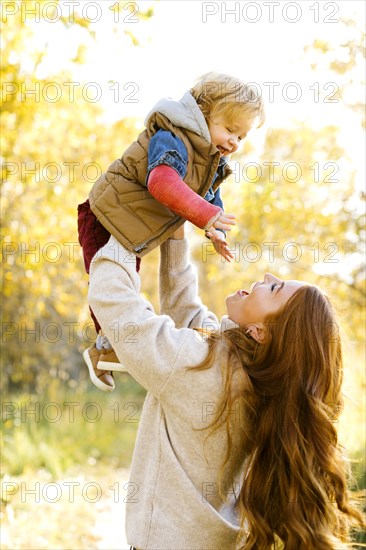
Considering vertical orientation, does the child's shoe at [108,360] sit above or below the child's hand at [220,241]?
below

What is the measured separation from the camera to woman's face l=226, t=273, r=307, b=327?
241 centimetres

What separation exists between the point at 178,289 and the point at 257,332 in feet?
1.61

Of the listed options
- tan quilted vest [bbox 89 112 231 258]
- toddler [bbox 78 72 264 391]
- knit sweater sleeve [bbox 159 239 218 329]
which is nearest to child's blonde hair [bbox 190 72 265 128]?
toddler [bbox 78 72 264 391]

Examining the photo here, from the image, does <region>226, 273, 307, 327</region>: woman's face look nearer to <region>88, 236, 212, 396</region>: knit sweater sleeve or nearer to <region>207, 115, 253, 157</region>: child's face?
<region>88, 236, 212, 396</region>: knit sweater sleeve

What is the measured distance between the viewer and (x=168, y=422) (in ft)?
7.63

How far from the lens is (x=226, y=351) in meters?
2.36

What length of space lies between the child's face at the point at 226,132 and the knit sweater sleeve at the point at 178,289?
39 centimetres

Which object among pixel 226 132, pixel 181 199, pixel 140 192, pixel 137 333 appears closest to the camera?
pixel 137 333

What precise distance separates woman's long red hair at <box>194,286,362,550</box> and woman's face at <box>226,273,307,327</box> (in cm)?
3

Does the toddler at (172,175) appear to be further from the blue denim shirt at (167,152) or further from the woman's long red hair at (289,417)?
the woman's long red hair at (289,417)

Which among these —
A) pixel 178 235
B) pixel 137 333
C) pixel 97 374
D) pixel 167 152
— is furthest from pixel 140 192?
pixel 97 374

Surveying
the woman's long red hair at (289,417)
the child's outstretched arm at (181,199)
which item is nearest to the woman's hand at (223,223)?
the child's outstretched arm at (181,199)

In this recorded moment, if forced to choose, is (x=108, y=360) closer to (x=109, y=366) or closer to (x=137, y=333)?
(x=109, y=366)

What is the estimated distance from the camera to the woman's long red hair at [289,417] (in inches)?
91.7
